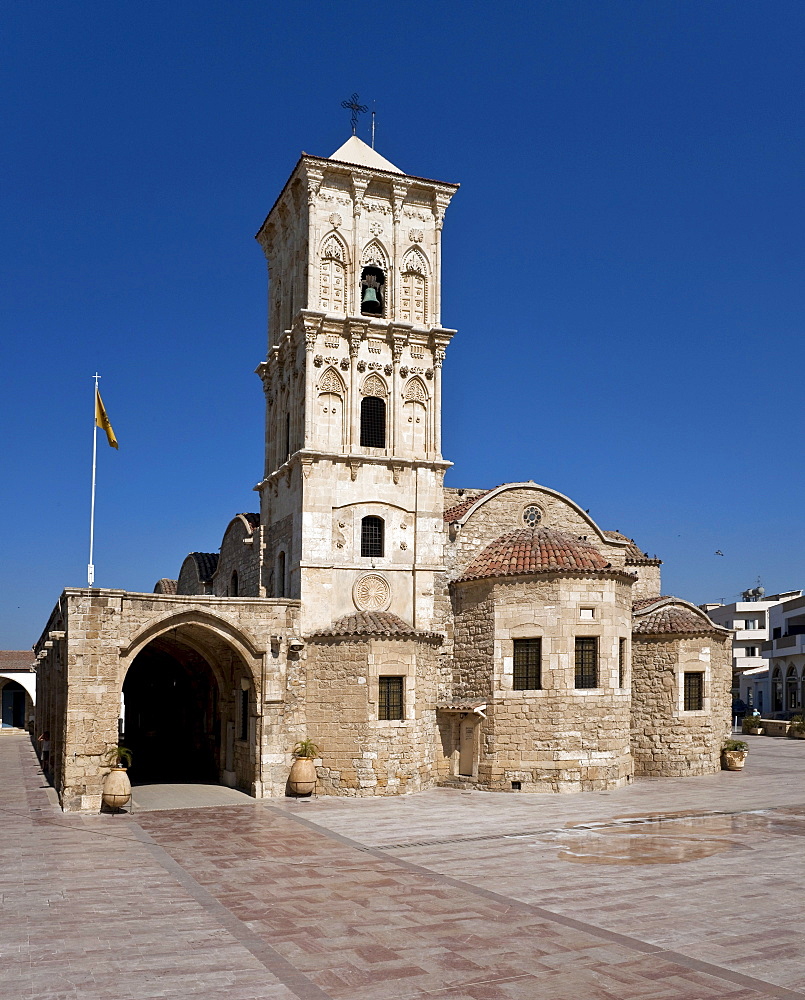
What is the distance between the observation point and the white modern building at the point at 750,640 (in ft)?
240

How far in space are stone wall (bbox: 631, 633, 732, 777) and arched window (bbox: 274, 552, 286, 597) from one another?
10.5 metres

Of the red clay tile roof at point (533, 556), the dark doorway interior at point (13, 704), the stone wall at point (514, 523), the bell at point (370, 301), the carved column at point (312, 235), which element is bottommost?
the dark doorway interior at point (13, 704)

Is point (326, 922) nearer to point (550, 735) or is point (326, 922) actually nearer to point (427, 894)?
point (427, 894)

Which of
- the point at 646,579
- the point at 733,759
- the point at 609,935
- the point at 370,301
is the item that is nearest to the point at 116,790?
the point at 609,935

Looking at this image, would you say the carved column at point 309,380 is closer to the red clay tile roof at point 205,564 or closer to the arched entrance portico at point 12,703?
the red clay tile roof at point 205,564

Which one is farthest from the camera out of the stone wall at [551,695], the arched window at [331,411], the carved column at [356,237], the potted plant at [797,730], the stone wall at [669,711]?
the potted plant at [797,730]

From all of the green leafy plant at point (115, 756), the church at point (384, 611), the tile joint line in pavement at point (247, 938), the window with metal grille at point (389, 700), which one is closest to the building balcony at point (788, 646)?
the church at point (384, 611)

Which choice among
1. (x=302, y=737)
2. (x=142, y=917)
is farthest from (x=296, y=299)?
(x=142, y=917)

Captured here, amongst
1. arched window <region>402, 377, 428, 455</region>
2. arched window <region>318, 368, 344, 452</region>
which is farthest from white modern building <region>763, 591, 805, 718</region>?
arched window <region>318, 368, 344, 452</region>

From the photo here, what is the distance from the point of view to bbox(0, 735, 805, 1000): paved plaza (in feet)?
32.4

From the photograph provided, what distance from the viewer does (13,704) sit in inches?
2318

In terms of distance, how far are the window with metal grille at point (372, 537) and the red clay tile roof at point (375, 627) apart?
1669 millimetres

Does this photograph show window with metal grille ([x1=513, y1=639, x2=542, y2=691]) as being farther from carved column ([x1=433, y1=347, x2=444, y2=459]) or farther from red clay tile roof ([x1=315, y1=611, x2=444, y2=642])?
carved column ([x1=433, y1=347, x2=444, y2=459])

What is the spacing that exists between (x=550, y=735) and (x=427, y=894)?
10.9 meters
